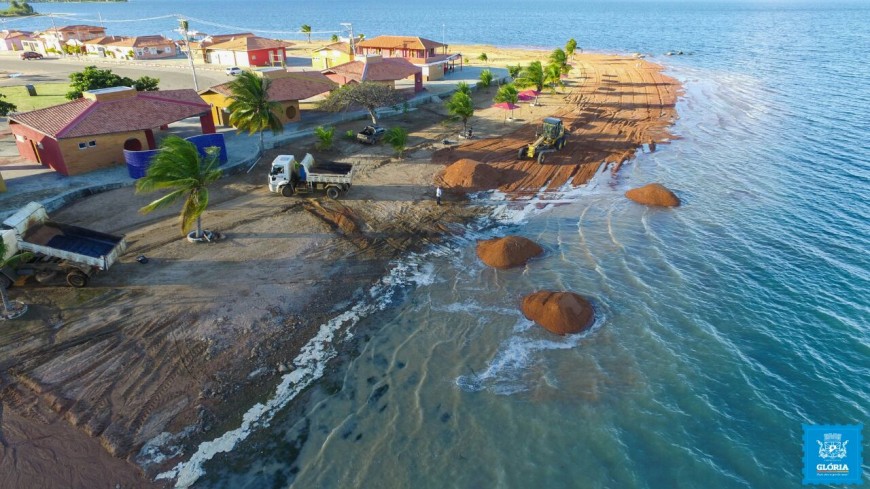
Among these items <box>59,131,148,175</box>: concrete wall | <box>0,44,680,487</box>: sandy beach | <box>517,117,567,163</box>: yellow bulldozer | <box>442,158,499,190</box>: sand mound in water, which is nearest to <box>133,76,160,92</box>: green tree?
<box>59,131,148,175</box>: concrete wall

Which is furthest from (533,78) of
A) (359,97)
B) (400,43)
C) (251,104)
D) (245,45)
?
(245,45)

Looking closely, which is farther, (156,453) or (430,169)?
(430,169)

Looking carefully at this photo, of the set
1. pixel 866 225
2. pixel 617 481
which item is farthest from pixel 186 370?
pixel 866 225

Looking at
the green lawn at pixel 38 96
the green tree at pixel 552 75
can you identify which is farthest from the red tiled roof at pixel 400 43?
the green lawn at pixel 38 96

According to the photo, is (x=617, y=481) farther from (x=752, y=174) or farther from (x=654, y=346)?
(x=752, y=174)

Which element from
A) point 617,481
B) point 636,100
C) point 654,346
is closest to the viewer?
point 617,481

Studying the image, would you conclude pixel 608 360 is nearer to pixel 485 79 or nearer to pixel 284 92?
pixel 284 92
